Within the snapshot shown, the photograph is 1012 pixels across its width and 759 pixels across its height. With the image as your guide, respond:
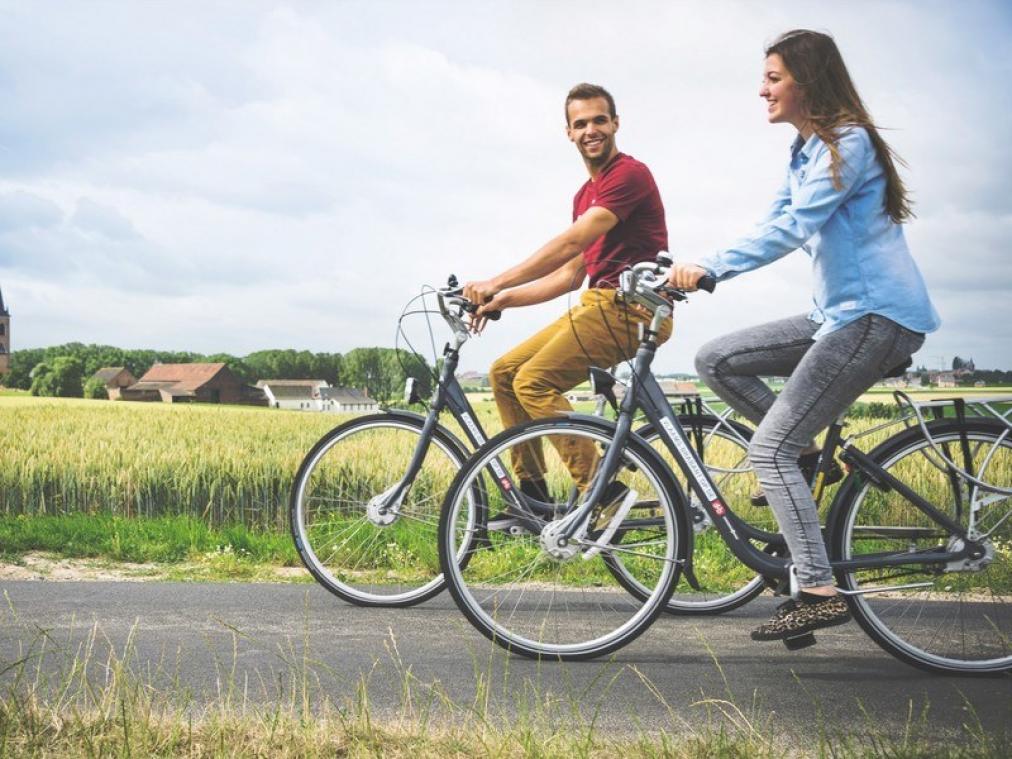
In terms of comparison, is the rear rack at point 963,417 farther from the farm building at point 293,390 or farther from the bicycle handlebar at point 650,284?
the farm building at point 293,390

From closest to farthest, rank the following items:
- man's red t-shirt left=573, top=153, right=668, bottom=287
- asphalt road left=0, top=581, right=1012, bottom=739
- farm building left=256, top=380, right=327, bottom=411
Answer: asphalt road left=0, top=581, right=1012, bottom=739
man's red t-shirt left=573, top=153, right=668, bottom=287
farm building left=256, top=380, right=327, bottom=411

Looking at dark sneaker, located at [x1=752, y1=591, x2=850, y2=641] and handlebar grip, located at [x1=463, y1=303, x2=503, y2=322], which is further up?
handlebar grip, located at [x1=463, y1=303, x2=503, y2=322]

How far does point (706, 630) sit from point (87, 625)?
284 centimetres

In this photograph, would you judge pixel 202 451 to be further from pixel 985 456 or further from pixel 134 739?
pixel 985 456

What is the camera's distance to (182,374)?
27.3 m

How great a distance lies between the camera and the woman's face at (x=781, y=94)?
143 inches

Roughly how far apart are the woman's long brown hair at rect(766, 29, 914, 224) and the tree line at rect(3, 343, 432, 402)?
7.05 feet

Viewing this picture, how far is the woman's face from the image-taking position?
12.0 ft

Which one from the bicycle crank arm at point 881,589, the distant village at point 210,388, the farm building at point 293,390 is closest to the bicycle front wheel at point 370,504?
the bicycle crank arm at point 881,589

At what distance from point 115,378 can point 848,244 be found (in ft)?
75.0

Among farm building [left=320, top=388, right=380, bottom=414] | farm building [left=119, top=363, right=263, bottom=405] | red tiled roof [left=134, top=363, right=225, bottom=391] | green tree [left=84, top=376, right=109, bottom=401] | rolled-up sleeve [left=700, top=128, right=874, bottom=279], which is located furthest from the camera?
farm building [left=320, top=388, right=380, bottom=414]

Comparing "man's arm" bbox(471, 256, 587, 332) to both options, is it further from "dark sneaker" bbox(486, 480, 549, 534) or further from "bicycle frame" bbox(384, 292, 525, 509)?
"dark sneaker" bbox(486, 480, 549, 534)

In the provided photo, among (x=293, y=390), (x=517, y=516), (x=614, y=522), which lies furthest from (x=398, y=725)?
(x=293, y=390)

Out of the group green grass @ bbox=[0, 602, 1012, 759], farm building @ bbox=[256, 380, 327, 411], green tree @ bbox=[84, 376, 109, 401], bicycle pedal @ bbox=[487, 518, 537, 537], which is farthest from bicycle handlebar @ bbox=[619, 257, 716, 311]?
farm building @ bbox=[256, 380, 327, 411]
